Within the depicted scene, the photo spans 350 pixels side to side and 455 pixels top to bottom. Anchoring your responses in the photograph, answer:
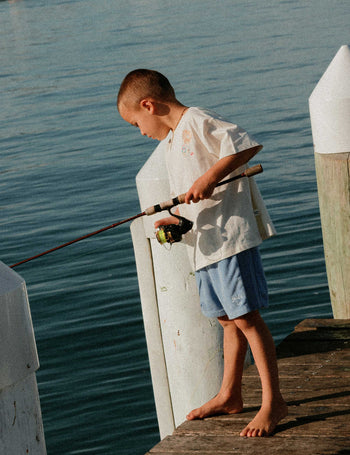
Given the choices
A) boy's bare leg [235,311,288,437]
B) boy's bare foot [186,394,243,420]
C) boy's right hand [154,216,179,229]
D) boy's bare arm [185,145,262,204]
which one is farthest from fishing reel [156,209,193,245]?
boy's bare foot [186,394,243,420]

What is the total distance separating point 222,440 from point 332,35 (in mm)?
20769

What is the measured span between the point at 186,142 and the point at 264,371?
99 cm

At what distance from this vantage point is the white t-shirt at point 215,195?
362cm

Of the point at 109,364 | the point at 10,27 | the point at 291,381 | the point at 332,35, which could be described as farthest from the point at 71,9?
the point at 291,381

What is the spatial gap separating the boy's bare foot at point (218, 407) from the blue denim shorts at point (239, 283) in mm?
465

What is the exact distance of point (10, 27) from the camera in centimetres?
3981

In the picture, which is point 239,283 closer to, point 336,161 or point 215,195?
point 215,195

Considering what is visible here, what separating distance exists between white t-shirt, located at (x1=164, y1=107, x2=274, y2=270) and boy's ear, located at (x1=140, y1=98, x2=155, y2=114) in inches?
5.3

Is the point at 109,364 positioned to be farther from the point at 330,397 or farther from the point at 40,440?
the point at 40,440

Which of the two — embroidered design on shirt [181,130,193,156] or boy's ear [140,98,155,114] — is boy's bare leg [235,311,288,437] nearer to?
embroidered design on shirt [181,130,193,156]

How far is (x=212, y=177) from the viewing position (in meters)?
3.54

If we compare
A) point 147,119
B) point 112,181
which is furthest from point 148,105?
point 112,181

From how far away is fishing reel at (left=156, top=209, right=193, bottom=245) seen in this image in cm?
373

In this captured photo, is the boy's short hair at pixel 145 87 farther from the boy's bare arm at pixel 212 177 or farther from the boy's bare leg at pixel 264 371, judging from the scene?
the boy's bare leg at pixel 264 371
